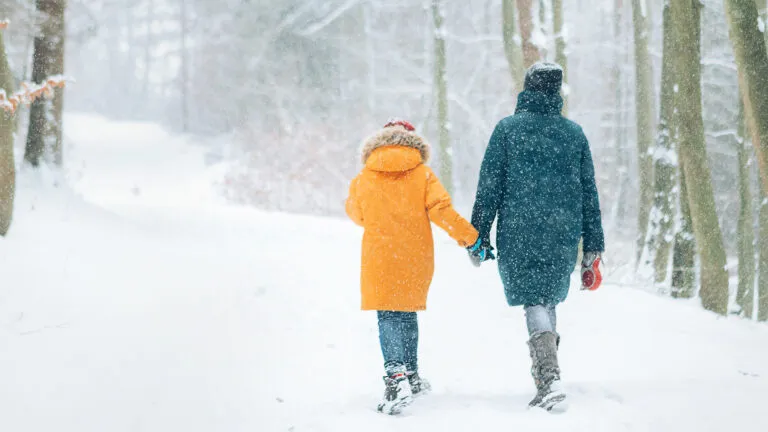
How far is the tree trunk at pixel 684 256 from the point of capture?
930 cm

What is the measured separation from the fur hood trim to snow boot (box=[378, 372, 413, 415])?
4.57 feet

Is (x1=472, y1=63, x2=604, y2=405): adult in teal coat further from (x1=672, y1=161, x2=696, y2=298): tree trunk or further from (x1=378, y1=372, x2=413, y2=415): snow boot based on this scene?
(x1=672, y1=161, x2=696, y2=298): tree trunk

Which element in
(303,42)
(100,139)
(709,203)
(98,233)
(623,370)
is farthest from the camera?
(100,139)

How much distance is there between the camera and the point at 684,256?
30.6 feet

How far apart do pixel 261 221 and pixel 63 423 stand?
10.7m

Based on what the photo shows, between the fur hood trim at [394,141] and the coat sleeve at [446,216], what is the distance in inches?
7.0

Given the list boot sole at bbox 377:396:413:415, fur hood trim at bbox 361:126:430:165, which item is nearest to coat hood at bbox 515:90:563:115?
fur hood trim at bbox 361:126:430:165

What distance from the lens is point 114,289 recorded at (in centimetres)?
745

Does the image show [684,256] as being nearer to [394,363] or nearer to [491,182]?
[491,182]

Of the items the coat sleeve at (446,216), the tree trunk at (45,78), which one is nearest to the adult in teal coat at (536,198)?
the coat sleeve at (446,216)

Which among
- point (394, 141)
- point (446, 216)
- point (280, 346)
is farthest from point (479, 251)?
point (280, 346)

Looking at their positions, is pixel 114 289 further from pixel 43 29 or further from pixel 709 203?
pixel 709 203

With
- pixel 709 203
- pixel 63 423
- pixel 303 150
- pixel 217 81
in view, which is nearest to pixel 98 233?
pixel 63 423

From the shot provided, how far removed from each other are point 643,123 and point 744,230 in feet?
8.45
